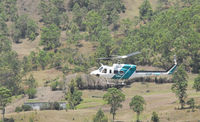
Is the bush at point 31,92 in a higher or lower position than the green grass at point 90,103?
higher

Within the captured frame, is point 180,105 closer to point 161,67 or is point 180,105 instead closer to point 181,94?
point 181,94

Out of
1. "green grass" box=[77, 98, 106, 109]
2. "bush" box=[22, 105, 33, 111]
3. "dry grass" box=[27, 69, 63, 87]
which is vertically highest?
"dry grass" box=[27, 69, 63, 87]

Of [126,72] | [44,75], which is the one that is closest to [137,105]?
[126,72]

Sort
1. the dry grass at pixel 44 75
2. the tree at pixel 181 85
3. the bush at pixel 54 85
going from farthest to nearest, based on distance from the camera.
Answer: the dry grass at pixel 44 75 → the bush at pixel 54 85 → the tree at pixel 181 85

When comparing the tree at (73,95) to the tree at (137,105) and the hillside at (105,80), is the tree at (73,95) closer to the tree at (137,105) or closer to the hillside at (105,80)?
the hillside at (105,80)

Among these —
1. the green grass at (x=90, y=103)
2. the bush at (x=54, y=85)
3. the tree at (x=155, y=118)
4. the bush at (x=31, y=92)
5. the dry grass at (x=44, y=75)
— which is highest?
the dry grass at (x=44, y=75)

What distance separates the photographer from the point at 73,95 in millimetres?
141375

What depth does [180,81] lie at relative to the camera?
118 m

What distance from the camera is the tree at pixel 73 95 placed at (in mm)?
137913

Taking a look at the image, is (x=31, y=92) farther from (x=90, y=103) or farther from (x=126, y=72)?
(x=126, y=72)

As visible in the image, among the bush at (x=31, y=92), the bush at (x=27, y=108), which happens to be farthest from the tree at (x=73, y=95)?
the bush at (x=31, y=92)

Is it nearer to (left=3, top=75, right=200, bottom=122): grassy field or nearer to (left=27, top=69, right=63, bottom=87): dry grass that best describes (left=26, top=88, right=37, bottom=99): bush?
(left=27, top=69, right=63, bottom=87): dry grass

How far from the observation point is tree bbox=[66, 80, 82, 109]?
452 ft

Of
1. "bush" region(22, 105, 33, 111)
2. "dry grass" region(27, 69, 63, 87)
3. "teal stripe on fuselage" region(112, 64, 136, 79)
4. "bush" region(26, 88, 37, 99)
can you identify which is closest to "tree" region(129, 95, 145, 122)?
"teal stripe on fuselage" region(112, 64, 136, 79)
